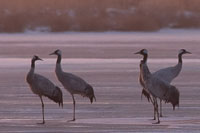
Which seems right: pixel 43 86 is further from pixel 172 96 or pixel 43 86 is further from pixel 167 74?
pixel 167 74

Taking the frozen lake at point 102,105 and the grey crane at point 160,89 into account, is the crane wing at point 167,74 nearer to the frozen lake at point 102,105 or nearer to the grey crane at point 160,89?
the frozen lake at point 102,105

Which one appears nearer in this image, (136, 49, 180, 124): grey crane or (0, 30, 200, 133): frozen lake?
(0, 30, 200, 133): frozen lake

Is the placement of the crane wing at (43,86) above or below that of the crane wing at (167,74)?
below

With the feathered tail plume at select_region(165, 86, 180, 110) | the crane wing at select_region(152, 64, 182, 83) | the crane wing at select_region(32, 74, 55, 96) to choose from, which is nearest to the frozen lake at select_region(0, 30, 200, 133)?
the feathered tail plume at select_region(165, 86, 180, 110)

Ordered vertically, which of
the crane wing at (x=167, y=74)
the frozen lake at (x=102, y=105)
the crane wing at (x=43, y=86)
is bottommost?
the frozen lake at (x=102, y=105)

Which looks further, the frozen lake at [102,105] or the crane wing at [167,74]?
the crane wing at [167,74]

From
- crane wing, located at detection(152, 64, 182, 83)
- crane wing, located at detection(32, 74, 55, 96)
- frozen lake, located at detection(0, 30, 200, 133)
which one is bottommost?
frozen lake, located at detection(0, 30, 200, 133)

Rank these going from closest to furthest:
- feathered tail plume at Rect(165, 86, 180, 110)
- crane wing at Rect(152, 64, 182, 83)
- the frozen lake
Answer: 1. the frozen lake
2. feathered tail plume at Rect(165, 86, 180, 110)
3. crane wing at Rect(152, 64, 182, 83)

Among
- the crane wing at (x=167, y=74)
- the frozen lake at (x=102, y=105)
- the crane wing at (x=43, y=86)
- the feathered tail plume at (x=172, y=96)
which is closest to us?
the frozen lake at (x=102, y=105)

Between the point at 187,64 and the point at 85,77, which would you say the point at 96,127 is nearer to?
the point at 85,77

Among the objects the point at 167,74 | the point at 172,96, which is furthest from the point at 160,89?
the point at 167,74

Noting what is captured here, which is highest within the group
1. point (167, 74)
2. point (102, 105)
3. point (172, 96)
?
point (167, 74)

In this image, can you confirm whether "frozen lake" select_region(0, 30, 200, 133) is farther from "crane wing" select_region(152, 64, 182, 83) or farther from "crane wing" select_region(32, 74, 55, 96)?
"crane wing" select_region(152, 64, 182, 83)

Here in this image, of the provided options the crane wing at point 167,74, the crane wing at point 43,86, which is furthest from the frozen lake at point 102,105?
the crane wing at point 167,74
